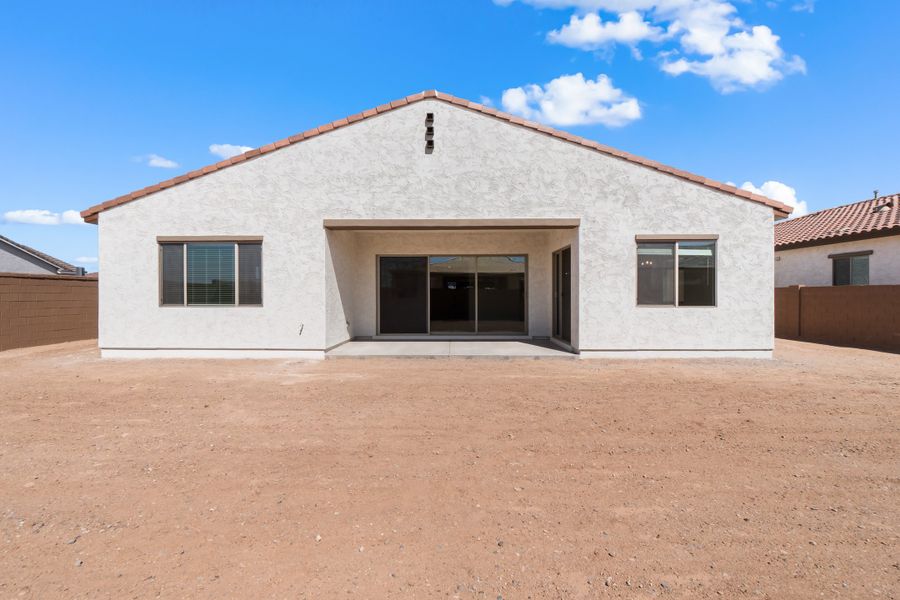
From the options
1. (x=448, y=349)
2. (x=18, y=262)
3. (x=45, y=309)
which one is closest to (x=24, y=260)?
(x=18, y=262)

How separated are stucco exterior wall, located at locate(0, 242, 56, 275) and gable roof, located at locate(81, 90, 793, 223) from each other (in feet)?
77.2

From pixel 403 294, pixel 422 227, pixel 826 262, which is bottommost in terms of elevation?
pixel 403 294

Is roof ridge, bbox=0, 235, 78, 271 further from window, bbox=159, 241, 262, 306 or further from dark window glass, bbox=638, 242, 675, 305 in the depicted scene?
dark window glass, bbox=638, 242, 675, 305

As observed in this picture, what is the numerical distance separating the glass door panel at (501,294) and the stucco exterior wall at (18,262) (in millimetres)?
28356

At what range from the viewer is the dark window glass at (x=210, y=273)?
448 inches

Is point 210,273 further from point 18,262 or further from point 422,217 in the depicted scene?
point 18,262

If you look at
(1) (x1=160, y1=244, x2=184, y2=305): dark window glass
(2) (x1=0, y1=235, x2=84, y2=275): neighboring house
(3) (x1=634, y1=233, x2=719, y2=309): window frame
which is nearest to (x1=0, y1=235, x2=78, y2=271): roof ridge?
(2) (x1=0, y1=235, x2=84, y2=275): neighboring house

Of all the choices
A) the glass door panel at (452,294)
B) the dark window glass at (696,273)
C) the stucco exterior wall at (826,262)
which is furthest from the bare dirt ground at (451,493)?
the stucco exterior wall at (826,262)

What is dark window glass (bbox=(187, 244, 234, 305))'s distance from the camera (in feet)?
37.3

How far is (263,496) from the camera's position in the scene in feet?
13.0

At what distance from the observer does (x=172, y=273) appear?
11.5m

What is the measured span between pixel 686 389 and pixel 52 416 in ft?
29.9

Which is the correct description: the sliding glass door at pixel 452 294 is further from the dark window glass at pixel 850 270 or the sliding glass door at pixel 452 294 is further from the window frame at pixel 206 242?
the dark window glass at pixel 850 270

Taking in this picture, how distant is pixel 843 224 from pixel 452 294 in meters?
14.7
